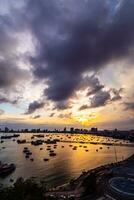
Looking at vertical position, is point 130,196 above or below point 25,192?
below

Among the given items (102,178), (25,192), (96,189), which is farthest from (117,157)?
(25,192)

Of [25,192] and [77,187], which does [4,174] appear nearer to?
[77,187]

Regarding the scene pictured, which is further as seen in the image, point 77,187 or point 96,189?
point 77,187

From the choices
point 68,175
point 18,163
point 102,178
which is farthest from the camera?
point 18,163

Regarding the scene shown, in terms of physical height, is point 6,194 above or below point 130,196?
above

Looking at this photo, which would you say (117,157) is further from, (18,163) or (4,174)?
(4,174)

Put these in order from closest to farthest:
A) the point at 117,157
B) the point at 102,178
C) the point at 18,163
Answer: the point at 102,178
the point at 18,163
the point at 117,157

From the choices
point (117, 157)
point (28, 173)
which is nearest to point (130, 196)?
point (28, 173)

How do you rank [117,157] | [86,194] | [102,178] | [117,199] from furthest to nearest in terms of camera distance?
1. [117,157]
2. [102,178]
3. [86,194]
4. [117,199]

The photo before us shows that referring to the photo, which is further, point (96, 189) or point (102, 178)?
point (102, 178)
